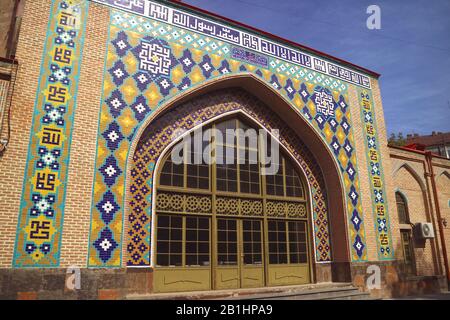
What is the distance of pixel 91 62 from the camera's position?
714cm

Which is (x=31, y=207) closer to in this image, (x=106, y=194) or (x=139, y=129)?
(x=106, y=194)

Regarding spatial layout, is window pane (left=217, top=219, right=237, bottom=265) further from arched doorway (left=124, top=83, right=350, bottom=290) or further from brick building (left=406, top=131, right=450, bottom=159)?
brick building (left=406, top=131, right=450, bottom=159)

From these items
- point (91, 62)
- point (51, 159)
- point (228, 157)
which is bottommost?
point (51, 159)

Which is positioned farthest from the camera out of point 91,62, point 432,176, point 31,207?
point 432,176

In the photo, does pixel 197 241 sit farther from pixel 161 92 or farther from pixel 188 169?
pixel 161 92

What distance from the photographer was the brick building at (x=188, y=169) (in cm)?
625

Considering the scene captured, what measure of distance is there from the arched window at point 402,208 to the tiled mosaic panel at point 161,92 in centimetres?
232

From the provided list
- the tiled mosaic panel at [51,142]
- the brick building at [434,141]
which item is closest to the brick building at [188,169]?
the tiled mosaic panel at [51,142]

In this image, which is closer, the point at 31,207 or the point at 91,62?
the point at 31,207

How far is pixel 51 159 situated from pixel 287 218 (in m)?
5.68

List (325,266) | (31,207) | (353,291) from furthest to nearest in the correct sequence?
1. (325,266)
2. (353,291)
3. (31,207)

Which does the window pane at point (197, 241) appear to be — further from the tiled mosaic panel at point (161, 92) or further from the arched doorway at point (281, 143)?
the tiled mosaic panel at point (161, 92)

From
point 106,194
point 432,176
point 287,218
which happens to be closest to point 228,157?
point 287,218

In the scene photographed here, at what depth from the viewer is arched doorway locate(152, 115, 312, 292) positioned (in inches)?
304
